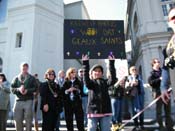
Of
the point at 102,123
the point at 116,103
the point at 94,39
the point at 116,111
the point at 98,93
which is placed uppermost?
the point at 94,39

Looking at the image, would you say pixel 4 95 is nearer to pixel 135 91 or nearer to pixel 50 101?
pixel 50 101

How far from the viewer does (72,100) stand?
6.42 meters

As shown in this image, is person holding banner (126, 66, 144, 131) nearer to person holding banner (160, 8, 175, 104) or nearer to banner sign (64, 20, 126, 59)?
banner sign (64, 20, 126, 59)

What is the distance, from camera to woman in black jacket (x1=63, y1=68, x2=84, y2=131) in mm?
6312

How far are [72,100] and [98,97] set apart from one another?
7.51ft

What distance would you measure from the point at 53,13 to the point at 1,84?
16479 mm

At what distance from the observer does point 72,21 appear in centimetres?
1028

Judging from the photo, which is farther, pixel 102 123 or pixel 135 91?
pixel 135 91

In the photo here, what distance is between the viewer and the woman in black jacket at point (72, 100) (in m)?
6.31

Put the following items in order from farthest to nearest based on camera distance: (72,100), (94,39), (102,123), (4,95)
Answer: (94,39), (4,95), (72,100), (102,123)

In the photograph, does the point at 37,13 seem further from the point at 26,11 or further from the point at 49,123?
the point at 49,123

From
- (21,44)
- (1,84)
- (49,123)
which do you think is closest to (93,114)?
(49,123)

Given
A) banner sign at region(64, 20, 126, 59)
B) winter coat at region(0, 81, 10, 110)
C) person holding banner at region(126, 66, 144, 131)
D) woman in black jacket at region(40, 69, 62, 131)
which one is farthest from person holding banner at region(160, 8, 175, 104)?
banner sign at region(64, 20, 126, 59)

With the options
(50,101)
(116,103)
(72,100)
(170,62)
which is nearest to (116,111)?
(116,103)
